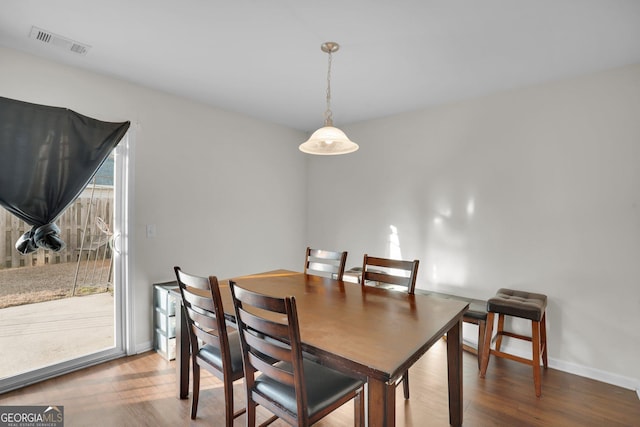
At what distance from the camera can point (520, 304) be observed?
7.64 ft

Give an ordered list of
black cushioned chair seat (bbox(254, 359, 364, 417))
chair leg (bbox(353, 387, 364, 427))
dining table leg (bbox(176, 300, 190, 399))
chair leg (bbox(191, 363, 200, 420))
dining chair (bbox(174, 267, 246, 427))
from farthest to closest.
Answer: dining table leg (bbox(176, 300, 190, 399))
chair leg (bbox(191, 363, 200, 420))
dining chair (bbox(174, 267, 246, 427))
chair leg (bbox(353, 387, 364, 427))
black cushioned chair seat (bbox(254, 359, 364, 417))

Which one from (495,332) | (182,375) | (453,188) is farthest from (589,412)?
(182,375)

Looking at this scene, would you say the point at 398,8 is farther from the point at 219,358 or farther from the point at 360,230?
the point at 360,230

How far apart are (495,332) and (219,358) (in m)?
2.49

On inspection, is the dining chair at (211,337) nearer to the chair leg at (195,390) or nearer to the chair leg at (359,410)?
the chair leg at (195,390)

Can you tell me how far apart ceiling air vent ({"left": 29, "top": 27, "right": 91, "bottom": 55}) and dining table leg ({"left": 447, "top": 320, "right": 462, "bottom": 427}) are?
303cm

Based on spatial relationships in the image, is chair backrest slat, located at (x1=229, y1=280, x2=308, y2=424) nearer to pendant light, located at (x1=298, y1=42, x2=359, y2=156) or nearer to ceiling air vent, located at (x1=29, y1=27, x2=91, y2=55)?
pendant light, located at (x1=298, y1=42, x2=359, y2=156)

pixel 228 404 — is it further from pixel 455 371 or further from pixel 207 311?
pixel 455 371

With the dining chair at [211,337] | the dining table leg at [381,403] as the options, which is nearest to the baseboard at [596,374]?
the dining table leg at [381,403]

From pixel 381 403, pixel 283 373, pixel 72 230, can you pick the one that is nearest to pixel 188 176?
pixel 72 230

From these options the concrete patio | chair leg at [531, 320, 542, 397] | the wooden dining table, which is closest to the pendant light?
the wooden dining table

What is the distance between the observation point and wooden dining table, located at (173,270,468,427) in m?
1.13

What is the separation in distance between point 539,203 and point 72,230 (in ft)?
13.1

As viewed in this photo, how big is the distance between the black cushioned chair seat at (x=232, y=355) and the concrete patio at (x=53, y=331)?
56.8 inches
